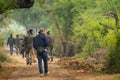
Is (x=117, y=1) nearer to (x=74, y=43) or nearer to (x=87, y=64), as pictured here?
(x=74, y=43)

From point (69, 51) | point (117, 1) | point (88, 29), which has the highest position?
point (117, 1)

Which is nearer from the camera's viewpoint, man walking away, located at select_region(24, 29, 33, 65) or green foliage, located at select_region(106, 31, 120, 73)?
green foliage, located at select_region(106, 31, 120, 73)

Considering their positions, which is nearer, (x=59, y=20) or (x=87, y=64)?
(x=87, y=64)

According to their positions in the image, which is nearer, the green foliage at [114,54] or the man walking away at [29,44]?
the green foliage at [114,54]

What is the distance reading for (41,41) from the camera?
18.4 meters

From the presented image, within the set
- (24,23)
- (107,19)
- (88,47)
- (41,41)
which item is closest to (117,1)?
(107,19)

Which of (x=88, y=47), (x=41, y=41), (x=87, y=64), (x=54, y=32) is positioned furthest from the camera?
(x=54, y=32)

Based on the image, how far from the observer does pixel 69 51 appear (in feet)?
138

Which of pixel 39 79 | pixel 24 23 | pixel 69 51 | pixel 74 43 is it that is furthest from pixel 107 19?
pixel 24 23

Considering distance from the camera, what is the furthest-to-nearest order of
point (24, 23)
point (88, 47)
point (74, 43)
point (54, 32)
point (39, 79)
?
point (24, 23) < point (54, 32) < point (74, 43) < point (88, 47) < point (39, 79)

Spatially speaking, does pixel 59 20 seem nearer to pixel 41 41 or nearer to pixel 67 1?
pixel 67 1

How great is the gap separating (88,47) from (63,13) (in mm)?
13371

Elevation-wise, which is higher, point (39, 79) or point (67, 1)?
point (67, 1)

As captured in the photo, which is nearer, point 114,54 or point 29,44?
point 114,54
